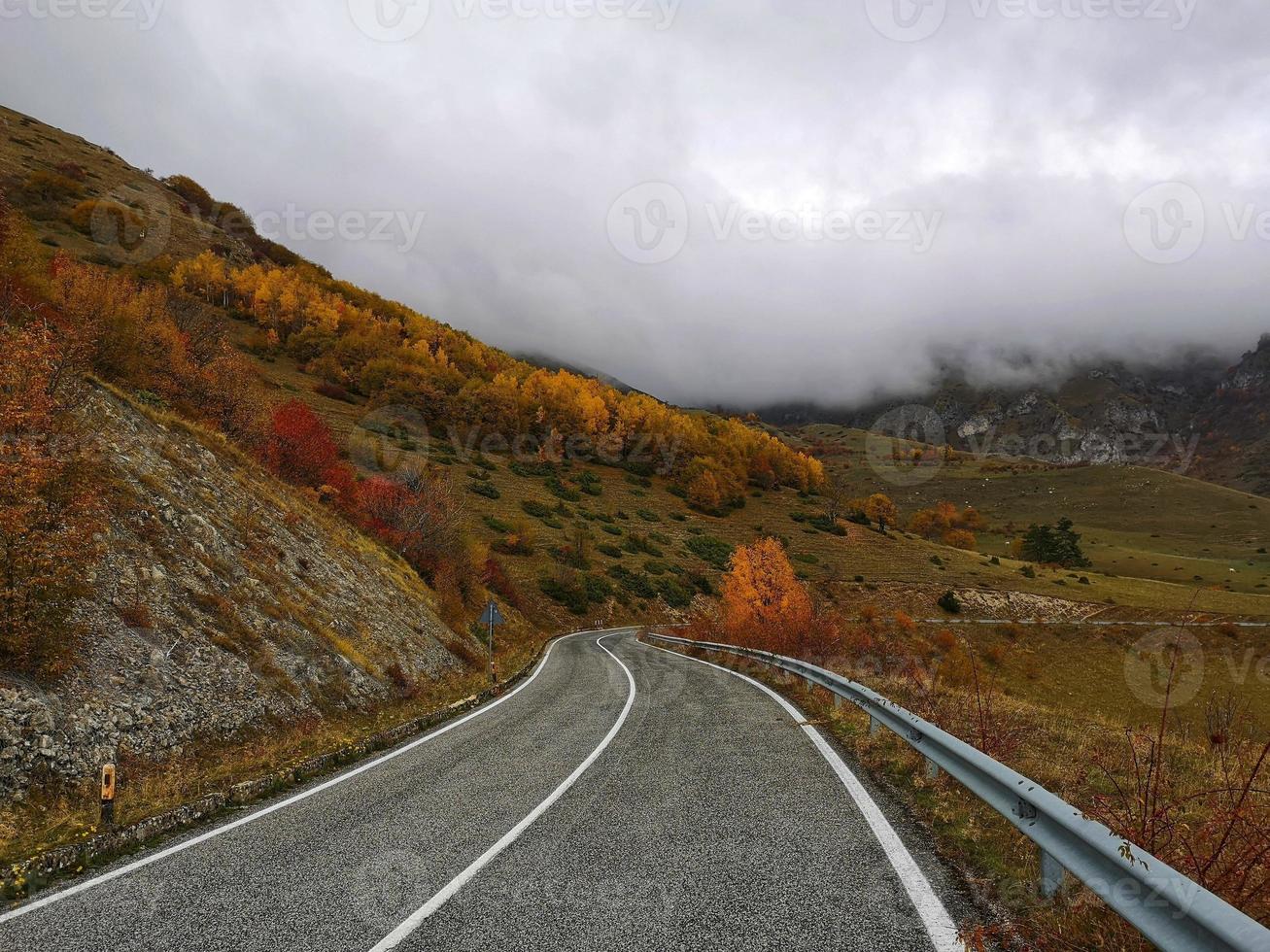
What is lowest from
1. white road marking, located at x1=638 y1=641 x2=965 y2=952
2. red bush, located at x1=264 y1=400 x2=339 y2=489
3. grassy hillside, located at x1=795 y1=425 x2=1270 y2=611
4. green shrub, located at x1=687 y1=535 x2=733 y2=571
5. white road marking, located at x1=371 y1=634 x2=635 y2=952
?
green shrub, located at x1=687 y1=535 x2=733 y2=571

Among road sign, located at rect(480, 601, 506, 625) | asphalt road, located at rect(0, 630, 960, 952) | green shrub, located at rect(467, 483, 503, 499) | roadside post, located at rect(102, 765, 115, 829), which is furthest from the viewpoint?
green shrub, located at rect(467, 483, 503, 499)

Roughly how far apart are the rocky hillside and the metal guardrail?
9.58 m

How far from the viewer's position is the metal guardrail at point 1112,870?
2.17 meters

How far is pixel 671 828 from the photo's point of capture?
5.34 metres

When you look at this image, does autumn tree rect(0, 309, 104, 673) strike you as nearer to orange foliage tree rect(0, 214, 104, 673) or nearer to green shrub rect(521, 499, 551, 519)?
orange foliage tree rect(0, 214, 104, 673)

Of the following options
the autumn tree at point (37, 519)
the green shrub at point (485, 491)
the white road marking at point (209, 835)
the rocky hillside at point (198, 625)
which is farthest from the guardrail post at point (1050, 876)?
the green shrub at point (485, 491)

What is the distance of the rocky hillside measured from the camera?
25.3ft

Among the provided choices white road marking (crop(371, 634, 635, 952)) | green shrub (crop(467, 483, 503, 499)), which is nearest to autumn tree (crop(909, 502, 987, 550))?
green shrub (crop(467, 483, 503, 499))

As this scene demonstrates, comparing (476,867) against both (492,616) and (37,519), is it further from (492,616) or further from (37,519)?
(492,616)

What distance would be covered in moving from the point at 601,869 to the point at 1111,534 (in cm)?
18338

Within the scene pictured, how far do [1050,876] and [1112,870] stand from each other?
880mm

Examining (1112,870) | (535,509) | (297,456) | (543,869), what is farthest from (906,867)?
(535,509)

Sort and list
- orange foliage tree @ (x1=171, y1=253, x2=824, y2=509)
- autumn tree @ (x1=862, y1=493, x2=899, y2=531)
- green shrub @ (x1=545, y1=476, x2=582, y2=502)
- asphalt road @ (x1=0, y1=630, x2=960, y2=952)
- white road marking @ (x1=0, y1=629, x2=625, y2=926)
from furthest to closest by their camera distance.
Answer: autumn tree @ (x1=862, y1=493, x2=899, y2=531)
orange foliage tree @ (x1=171, y1=253, x2=824, y2=509)
green shrub @ (x1=545, y1=476, x2=582, y2=502)
white road marking @ (x1=0, y1=629, x2=625, y2=926)
asphalt road @ (x1=0, y1=630, x2=960, y2=952)

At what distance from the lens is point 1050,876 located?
3.64 m
